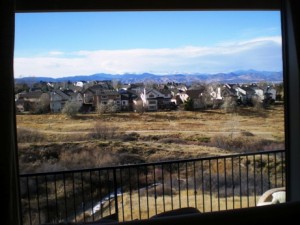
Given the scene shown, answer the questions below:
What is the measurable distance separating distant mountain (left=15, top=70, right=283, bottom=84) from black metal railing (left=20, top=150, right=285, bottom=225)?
811 millimetres

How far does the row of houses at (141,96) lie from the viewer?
105 inches

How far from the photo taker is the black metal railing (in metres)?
2.80

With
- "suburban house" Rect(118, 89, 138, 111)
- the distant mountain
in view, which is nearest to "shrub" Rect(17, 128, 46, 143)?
the distant mountain

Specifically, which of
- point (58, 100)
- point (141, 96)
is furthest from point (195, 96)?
point (58, 100)

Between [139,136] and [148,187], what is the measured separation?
59cm

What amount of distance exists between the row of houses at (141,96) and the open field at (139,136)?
81 mm

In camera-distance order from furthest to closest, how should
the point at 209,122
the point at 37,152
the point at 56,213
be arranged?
the point at 209,122 → the point at 56,213 → the point at 37,152

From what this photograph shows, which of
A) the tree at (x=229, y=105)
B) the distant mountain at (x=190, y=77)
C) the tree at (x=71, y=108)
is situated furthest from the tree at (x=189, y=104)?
the tree at (x=71, y=108)

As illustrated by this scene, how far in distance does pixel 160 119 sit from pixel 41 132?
3.66 feet

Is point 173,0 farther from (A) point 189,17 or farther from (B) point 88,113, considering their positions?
(B) point 88,113

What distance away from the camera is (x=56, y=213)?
Answer: 283cm
